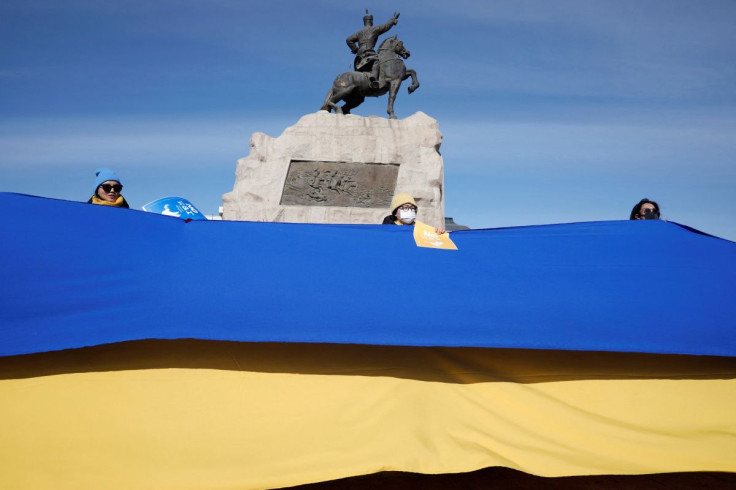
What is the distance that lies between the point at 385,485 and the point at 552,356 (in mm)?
882

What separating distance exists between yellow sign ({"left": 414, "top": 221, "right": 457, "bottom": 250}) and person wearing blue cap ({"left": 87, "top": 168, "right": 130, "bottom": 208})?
6.47 feet

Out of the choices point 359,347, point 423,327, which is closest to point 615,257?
point 423,327

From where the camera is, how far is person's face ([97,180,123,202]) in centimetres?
378

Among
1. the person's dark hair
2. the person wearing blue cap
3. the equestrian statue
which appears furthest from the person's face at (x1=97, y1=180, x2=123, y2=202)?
the equestrian statue

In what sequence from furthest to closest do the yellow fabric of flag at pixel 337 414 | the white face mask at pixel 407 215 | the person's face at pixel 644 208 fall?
the person's face at pixel 644 208
the white face mask at pixel 407 215
the yellow fabric of flag at pixel 337 414

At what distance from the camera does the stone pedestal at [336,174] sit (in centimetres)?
1038

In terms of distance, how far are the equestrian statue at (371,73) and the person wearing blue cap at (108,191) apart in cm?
777

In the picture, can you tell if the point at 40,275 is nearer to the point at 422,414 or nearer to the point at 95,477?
the point at 95,477

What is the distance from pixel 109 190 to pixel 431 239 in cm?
215

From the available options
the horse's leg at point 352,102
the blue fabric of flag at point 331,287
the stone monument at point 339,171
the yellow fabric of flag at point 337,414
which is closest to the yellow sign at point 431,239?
the blue fabric of flag at point 331,287

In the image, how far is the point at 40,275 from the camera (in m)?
2.22

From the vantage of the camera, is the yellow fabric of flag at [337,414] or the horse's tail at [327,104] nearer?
the yellow fabric of flag at [337,414]

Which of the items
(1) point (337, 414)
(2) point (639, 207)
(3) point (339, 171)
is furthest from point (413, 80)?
(1) point (337, 414)

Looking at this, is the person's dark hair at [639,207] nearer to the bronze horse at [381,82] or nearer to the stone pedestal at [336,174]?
the stone pedestal at [336,174]
